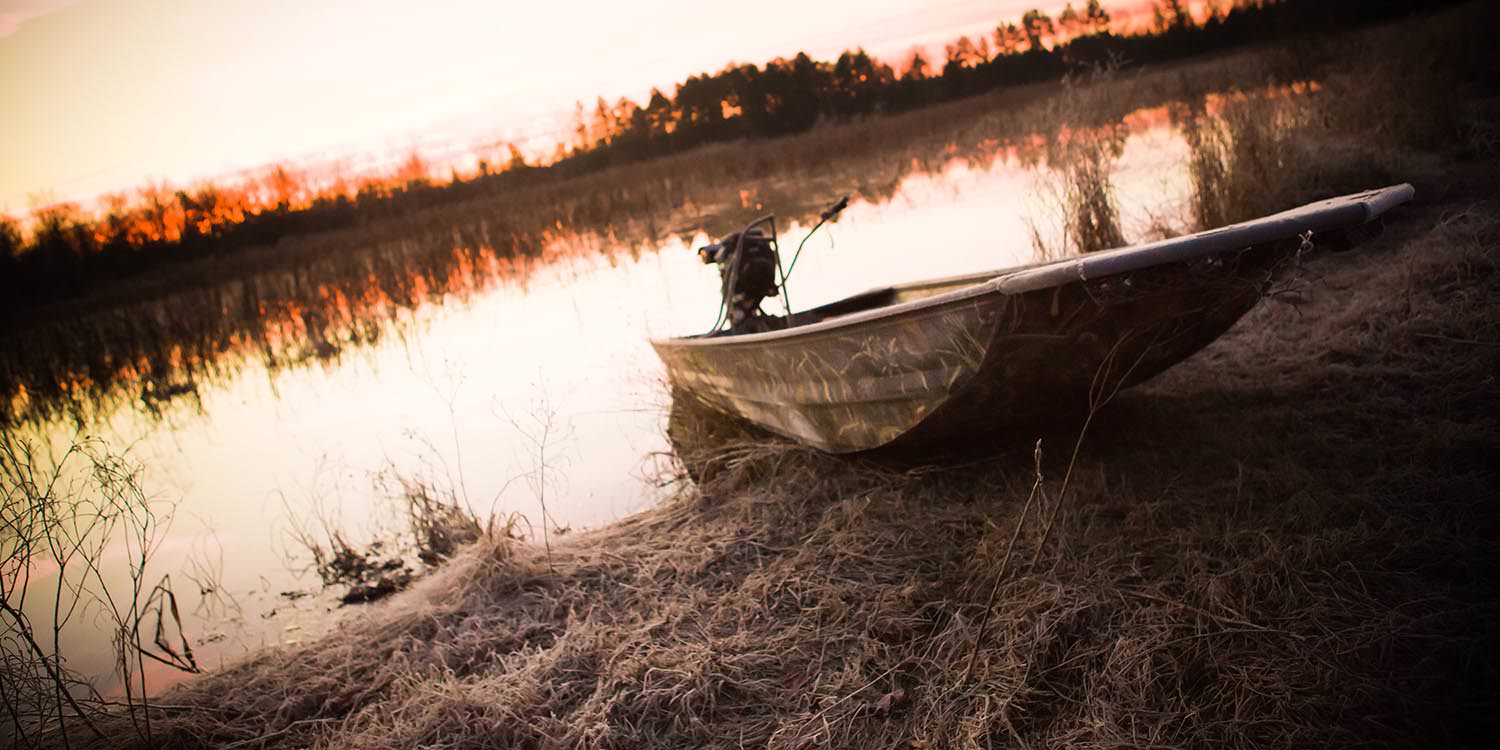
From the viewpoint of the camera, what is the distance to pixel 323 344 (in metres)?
10.0

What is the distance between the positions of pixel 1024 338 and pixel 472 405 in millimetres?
5665

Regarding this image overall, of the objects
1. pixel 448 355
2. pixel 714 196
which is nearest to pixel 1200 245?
pixel 448 355

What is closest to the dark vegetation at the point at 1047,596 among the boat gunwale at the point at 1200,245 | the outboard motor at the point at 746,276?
the boat gunwale at the point at 1200,245

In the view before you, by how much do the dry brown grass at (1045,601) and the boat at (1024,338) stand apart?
0.39 metres

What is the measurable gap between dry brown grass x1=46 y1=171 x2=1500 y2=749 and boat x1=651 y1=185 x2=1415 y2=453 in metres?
0.39

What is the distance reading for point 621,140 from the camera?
2117 cm

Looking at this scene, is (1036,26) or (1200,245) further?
(1036,26)

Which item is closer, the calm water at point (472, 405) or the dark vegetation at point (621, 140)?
the calm water at point (472, 405)

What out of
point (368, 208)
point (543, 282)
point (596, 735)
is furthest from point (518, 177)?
point (596, 735)

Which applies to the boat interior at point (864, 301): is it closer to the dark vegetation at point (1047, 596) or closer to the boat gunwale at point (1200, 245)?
the dark vegetation at point (1047, 596)

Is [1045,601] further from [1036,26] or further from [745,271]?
[1036,26]

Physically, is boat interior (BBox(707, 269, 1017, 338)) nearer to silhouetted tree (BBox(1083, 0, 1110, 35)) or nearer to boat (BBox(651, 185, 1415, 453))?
boat (BBox(651, 185, 1415, 453))

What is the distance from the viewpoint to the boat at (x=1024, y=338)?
2395 mm

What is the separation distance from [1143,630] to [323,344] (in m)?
10.3
